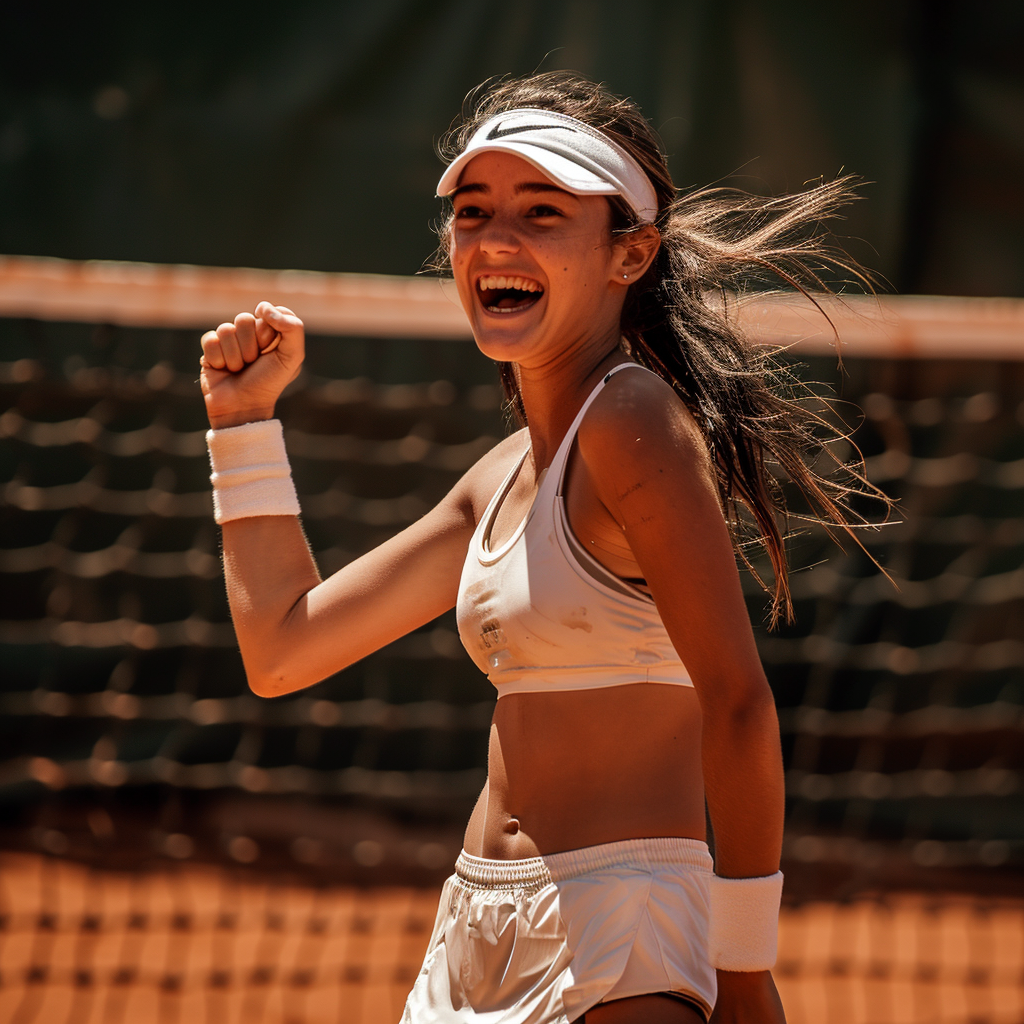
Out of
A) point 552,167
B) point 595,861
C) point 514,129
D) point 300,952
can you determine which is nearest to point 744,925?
point 595,861

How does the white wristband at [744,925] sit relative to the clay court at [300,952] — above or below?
above

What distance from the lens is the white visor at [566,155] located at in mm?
1691

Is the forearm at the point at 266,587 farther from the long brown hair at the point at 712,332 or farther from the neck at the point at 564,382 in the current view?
the long brown hair at the point at 712,332

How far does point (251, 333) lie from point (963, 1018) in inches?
136

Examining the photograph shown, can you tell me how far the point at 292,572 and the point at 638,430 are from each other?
2.15ft

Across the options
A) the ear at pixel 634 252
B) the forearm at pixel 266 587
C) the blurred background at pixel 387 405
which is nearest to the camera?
the ear at pixel 634 252

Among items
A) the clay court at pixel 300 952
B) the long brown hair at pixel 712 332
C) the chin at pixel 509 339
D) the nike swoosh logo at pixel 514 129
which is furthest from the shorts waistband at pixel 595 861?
the clay court at pixel 300 952

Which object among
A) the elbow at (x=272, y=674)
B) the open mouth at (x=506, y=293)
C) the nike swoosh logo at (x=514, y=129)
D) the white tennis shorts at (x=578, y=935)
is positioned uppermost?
the nike swoosh logo at (x=514, y=129)

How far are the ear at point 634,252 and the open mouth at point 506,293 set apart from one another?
0.13 meters

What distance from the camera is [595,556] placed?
5.21 feet

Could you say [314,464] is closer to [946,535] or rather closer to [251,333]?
[946,535]

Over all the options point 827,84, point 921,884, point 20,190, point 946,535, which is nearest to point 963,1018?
point 921,884

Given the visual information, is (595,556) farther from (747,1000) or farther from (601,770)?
(747,1000)

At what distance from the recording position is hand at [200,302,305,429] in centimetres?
194
